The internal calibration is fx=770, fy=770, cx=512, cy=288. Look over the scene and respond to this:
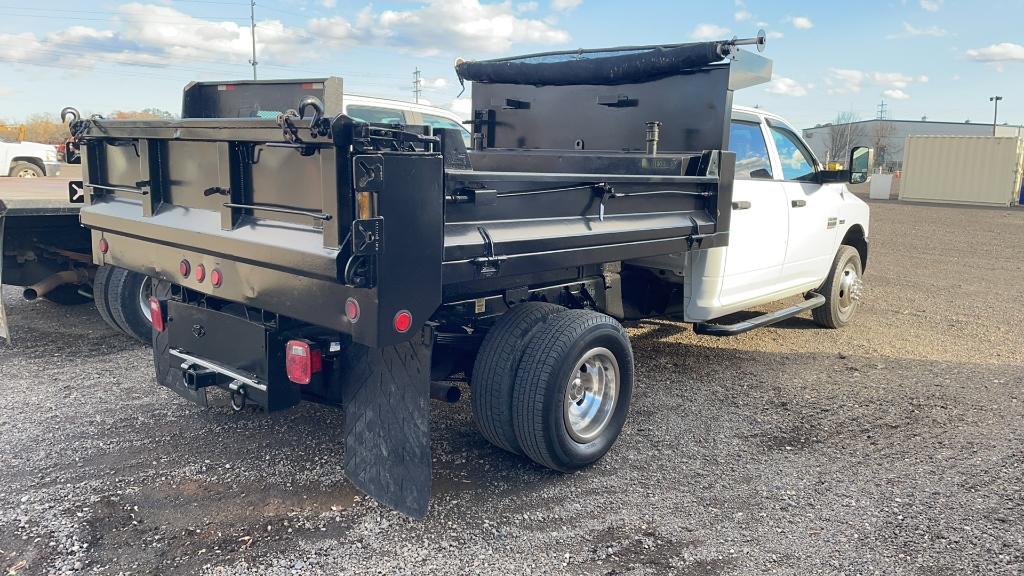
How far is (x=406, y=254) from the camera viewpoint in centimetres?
286

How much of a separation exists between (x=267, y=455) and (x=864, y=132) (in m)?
82.6

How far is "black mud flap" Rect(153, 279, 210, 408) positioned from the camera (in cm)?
399

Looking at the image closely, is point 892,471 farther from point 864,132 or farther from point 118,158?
point 864,132

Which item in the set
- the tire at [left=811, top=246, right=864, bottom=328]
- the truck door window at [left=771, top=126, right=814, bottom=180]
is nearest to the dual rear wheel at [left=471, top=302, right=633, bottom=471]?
the truck door window at [left=771, top=126, right=814, bottom=180]

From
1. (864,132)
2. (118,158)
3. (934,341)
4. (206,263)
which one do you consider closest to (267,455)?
(206,263)

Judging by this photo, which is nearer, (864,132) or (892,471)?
(892,471)

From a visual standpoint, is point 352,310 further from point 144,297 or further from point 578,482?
point 144,297

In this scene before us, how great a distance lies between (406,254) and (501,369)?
0.97m

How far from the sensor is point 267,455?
4.09 metres

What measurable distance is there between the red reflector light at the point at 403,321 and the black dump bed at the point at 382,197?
27 millimetres

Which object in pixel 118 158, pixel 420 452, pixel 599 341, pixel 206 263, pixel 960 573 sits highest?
pixel 118 158

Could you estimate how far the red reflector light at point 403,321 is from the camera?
2.88m

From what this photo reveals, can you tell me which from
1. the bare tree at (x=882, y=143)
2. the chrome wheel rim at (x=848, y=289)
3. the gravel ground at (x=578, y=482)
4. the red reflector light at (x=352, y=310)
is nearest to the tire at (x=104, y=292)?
the gravel ground at (x=578, y=482)

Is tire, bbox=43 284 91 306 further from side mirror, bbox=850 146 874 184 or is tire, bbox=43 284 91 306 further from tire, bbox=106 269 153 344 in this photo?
side mirror, bbox=850 146 874 184
